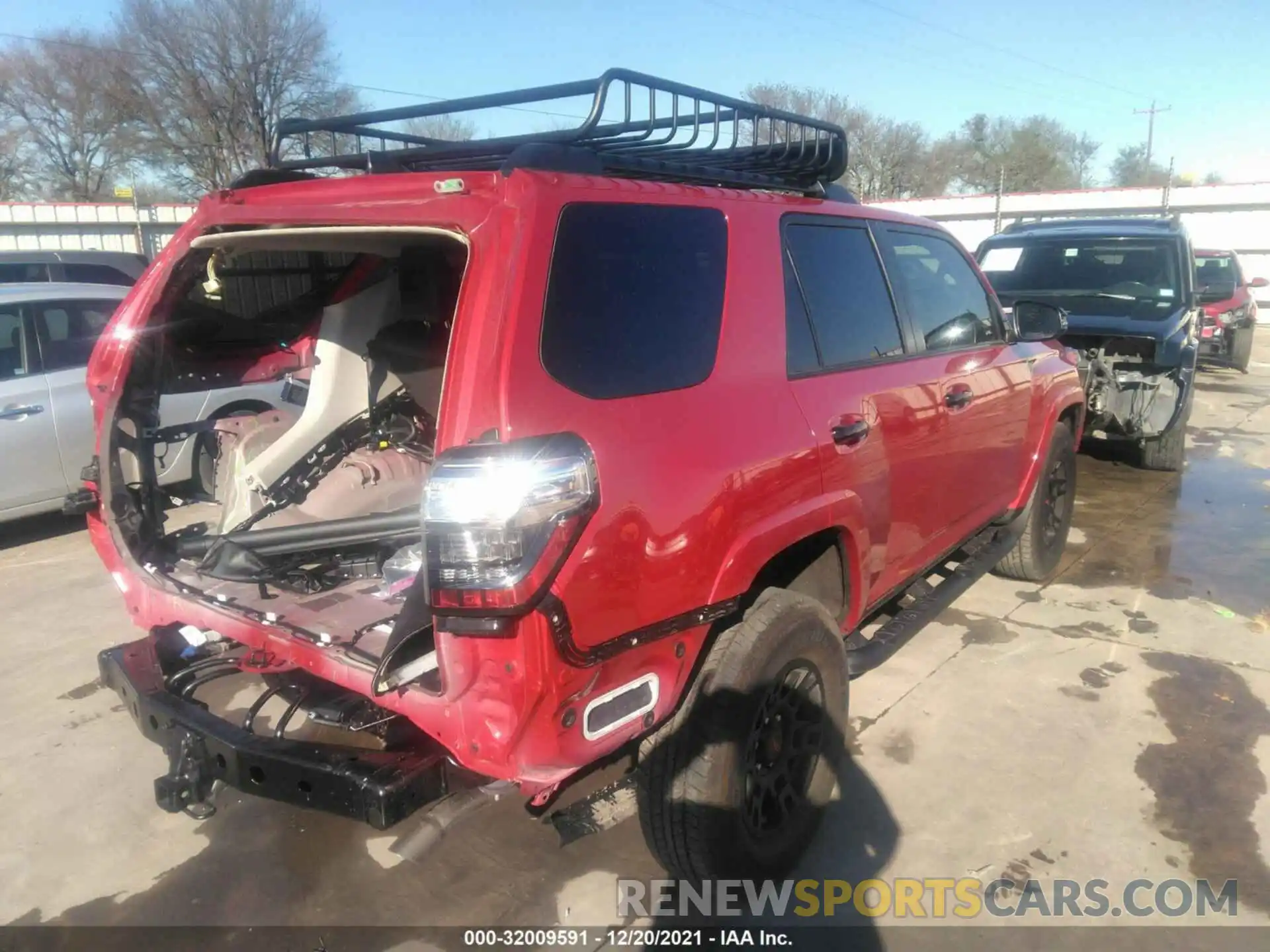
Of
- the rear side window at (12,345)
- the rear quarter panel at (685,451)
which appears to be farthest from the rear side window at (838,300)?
the rear side window at (12,345)

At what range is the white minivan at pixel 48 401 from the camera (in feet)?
19.5

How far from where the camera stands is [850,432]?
9.60 feet

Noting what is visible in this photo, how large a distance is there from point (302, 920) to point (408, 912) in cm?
31

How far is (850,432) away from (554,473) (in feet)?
4.20

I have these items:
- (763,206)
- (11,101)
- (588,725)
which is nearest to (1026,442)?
(763,206)

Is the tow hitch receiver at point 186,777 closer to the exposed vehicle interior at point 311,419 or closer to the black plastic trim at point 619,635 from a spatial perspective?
the exposed vehicle interior at point 311,419

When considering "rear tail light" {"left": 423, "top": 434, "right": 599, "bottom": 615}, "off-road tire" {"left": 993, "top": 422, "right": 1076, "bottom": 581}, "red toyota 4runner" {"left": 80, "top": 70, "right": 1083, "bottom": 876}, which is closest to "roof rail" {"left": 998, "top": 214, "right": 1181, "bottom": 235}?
"off-road tire" {"left": 993, "top": 422, "right": 1076, "bottom": 581}

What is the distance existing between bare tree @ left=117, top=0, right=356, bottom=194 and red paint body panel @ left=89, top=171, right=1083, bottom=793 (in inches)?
1183

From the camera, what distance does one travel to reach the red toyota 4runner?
80.4 inches

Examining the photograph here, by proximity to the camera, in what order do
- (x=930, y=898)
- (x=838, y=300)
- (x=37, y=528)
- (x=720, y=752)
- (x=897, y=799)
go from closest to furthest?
(x=720, y=752)
(x=930, y=898)
(x=838, y=300)
(x=897, y=799)
(x=37, y=528)

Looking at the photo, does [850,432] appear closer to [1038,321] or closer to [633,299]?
[633,299]

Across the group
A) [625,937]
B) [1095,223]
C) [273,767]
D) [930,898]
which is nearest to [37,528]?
[273,767]

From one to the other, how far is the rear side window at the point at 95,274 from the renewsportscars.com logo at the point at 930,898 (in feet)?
40.2

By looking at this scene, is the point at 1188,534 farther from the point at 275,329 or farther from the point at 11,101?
the point at 11,101
